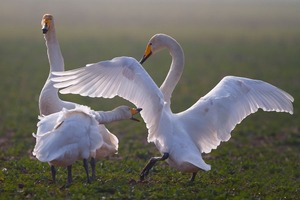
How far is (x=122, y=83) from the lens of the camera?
9.16 meters

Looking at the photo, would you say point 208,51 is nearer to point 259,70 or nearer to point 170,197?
point 259,70

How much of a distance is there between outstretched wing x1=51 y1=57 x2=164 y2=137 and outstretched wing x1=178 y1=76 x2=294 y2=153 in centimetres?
69

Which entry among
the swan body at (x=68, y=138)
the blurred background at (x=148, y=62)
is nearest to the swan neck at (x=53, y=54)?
the swan body at (x=68, y=138)

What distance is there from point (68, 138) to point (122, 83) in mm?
1198

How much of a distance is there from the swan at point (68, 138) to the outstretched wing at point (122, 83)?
36cm

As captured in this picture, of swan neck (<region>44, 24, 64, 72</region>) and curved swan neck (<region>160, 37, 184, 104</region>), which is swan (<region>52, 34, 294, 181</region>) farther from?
swan neck (<region>44, 24, 64, 72</region>)

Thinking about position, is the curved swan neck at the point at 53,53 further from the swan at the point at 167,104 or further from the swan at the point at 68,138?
the swan at the point at 68,138

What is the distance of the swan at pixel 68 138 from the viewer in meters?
8.43

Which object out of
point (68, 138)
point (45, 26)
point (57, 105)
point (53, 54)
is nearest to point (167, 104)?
point (57, 105)

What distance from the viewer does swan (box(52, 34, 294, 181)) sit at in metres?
8.84

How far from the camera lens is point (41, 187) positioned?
28.5ft

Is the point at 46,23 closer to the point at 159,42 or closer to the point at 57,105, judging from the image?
the point at 57,105

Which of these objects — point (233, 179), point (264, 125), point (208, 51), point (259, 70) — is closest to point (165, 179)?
point (233, 179)

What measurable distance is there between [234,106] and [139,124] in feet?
24.5
